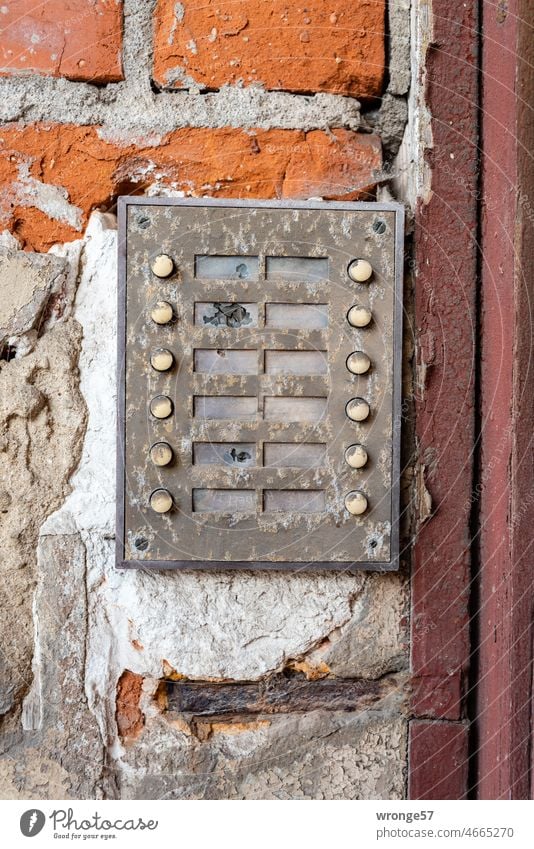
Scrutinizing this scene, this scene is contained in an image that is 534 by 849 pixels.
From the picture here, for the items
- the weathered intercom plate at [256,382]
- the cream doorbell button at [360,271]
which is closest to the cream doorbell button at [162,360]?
the weathered intercom plate at [256,382]

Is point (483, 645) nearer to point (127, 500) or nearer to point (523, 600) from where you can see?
point (523, 600)

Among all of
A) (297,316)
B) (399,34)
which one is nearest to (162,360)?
(297,316)

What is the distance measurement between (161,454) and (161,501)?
50 millimetres

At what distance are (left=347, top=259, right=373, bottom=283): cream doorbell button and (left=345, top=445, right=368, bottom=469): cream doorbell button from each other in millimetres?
178

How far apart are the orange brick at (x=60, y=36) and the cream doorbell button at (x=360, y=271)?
35cm

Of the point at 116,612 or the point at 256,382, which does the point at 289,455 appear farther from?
the point at 116,612

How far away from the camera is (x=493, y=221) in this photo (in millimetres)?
739

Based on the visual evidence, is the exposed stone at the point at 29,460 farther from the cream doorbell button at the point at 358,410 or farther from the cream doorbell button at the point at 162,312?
the cream doorbell button at the point at 358,410

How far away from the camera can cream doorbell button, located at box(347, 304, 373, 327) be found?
0.71m

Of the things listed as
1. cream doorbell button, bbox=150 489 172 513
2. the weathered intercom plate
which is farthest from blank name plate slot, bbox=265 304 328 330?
cream doorbell button, bbox=150 489 172 513

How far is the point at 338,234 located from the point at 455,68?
0.23 meters

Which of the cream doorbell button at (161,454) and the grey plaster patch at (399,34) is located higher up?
the grey plaster patch at (399,34)

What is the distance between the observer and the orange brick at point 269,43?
2.42ft

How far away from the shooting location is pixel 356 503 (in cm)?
72
